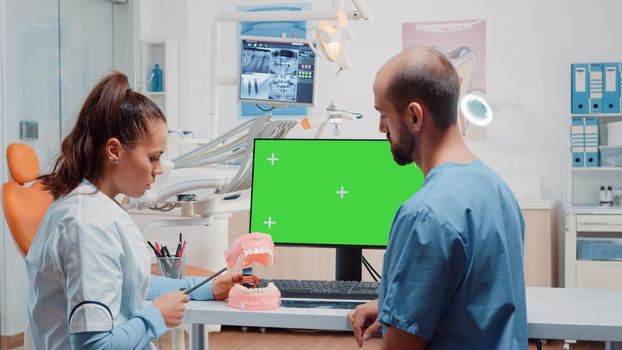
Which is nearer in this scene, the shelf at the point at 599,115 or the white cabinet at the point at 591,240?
the white cabinet at the point at 591,240

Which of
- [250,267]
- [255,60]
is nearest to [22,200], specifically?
[255,60]

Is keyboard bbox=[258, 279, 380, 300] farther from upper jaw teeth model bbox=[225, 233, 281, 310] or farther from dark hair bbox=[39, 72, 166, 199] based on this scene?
dark hair bbox=[39, 72, 166, 199]

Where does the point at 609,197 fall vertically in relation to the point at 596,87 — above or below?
below

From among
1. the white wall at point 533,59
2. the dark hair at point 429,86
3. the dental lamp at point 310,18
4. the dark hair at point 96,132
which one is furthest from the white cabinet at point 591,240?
the dark hair at point 96,132

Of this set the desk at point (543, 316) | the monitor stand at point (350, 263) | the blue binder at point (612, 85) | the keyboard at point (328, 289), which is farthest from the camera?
the blue binder at point (612, 85)

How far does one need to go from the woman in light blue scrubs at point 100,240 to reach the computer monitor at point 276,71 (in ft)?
4.28

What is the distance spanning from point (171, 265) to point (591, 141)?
3.40 meters

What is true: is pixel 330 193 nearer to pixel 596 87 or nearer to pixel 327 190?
pixel 327 190

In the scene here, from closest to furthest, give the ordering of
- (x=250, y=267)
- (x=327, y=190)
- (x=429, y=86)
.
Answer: (x=429, y=86), (x=250, y=267), (x=327, y=190)

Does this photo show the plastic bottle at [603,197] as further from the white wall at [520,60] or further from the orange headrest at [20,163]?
the orange headrest at [20,163]

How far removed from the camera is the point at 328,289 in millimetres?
1897

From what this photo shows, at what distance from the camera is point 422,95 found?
4.21 ft

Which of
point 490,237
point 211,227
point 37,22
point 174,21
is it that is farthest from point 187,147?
point 490,237

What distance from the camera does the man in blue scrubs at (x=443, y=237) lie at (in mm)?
1184
